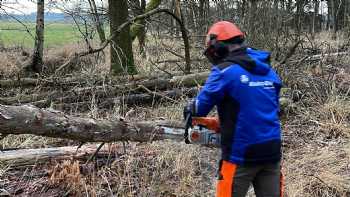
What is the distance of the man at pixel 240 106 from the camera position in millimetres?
3477

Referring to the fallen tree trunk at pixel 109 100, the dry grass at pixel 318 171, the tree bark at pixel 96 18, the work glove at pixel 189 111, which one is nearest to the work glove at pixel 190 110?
the work glove at pixel 189 111

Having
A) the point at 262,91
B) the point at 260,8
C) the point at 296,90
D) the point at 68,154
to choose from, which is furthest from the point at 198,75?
the point at 262,91

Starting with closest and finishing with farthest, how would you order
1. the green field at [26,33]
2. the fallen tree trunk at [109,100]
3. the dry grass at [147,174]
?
1. the dry grass at [147,174]
2. the fallen tree trunk at [109,100]
3. the green field at [26,33]

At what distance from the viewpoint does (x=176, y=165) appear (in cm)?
542

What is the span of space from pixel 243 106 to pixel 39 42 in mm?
8078

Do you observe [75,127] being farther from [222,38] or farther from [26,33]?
[26,33]

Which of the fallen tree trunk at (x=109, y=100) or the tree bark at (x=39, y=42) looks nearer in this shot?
the fallen tree trunk at (x=109, y=100)

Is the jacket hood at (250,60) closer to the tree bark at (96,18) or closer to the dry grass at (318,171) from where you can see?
the dry grass at (318,171)

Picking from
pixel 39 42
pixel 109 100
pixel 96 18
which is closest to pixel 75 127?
pixel 109 100

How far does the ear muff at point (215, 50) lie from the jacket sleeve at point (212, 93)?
174 millimetres

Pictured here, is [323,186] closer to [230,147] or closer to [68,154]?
[230,147]

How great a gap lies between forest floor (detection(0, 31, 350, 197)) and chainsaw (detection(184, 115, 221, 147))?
109 cm

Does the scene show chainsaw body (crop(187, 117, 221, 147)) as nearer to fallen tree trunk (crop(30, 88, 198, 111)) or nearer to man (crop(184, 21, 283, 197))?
man (crop(184, 21, 283, 197))

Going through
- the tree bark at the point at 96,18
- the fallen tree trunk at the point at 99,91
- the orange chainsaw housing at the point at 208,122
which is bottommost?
the fallen tree trunk at the point at 99,91
